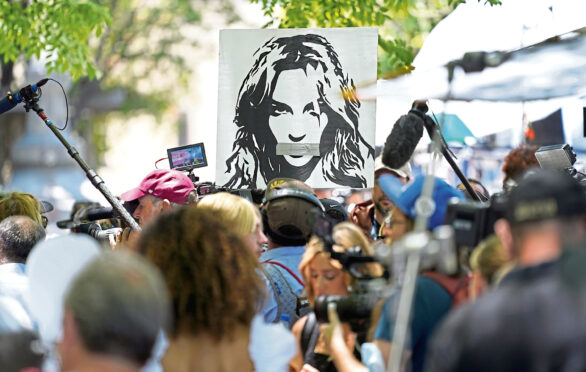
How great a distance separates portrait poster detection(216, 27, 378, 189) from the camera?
742 centimetres

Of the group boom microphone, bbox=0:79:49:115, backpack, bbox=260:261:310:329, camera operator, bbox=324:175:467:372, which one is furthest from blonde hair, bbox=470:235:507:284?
boom microphone, bbox=0:79:49:115

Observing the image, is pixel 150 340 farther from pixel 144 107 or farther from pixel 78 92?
pixel 144 107

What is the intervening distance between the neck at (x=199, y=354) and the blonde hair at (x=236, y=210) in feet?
3.80

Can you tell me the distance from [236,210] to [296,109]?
2.89m

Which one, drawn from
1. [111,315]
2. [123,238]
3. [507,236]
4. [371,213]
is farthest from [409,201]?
[371,213]

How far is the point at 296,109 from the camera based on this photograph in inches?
295

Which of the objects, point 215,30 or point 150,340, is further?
point 215,30

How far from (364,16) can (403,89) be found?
21.5ft

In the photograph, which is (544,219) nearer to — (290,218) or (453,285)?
(453,285)

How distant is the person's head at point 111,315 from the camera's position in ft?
8.97

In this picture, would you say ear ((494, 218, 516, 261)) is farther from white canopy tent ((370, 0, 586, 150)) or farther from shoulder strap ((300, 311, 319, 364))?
shoulder strap ((300, 311, 319, 364))

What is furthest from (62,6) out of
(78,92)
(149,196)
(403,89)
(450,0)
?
(78,92)

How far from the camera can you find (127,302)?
275 centimetres

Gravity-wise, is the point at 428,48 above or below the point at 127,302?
above
